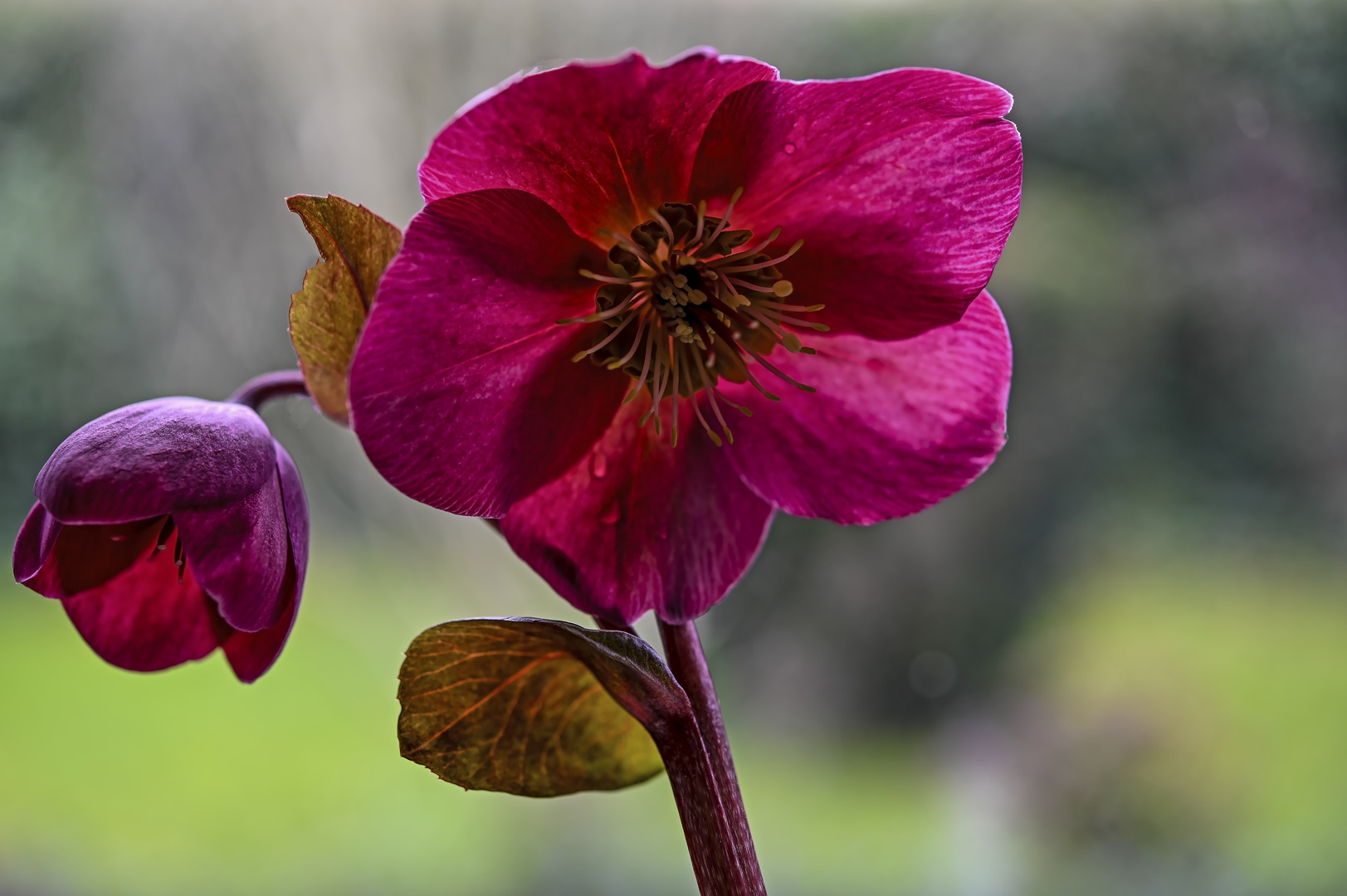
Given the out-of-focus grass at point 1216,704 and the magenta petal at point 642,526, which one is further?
the out-of-focus grass at point 1216,704

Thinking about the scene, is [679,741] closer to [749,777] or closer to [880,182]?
[880,182]

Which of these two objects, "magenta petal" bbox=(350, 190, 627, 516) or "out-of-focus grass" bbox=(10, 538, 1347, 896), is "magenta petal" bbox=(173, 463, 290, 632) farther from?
"out-of-focus grass" bbox=(10, 538, 1347, 896)

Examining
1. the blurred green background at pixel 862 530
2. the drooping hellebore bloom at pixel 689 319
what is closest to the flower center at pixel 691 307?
the drooping hellebore bloom at pixel 689 319

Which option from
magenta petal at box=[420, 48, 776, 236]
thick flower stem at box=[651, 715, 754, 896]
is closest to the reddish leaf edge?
thick flower stem at box=[651, 715, 754, 896]

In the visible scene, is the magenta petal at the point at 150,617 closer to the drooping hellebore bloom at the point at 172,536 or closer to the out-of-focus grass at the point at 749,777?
the drooping hellebore bloom at the point at 172,536

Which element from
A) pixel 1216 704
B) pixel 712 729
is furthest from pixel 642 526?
pixel 1216 704

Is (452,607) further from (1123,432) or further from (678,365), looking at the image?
(678,365)
